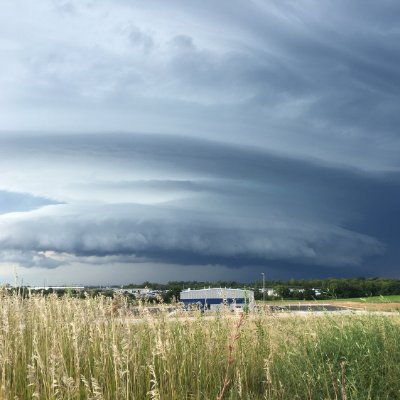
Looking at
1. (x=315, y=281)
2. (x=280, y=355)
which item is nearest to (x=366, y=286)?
(x=315, y=281)

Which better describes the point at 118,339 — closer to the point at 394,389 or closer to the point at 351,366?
the point at 351,366

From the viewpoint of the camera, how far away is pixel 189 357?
721cm

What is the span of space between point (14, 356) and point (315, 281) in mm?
36355

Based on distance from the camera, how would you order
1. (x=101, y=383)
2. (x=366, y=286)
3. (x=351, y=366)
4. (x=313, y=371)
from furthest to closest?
(x=366, y=286), (x=351, y=366), (x=313, y=371), (x=101, y=383)

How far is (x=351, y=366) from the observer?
7.25 m

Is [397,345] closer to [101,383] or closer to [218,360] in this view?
[218,360]

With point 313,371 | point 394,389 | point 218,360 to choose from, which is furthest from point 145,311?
point 394,389

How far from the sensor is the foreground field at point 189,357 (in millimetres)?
6094

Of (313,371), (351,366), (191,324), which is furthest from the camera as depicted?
(191,324)

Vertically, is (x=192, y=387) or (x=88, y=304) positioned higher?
(x=88, y=304)

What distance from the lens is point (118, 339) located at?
24.4 feet

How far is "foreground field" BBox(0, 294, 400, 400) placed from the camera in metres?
6.09

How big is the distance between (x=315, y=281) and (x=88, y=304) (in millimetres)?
35084

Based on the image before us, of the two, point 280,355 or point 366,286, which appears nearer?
point 280,355
